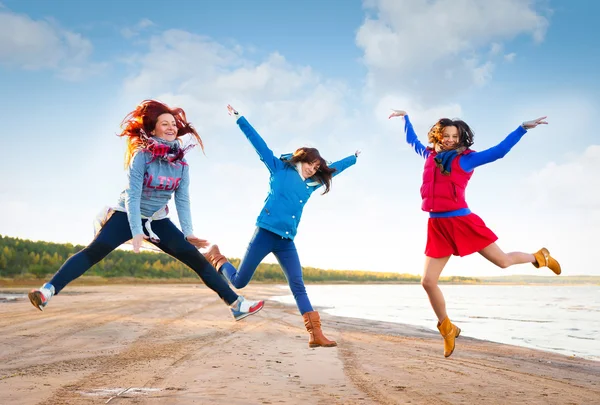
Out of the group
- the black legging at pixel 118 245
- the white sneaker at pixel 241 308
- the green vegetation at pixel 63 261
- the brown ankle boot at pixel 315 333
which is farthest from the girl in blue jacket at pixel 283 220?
the green vegetation at pixel 63 261

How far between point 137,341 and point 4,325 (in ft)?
12.4

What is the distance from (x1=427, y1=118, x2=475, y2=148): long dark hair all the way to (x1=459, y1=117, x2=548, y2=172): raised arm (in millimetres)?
239

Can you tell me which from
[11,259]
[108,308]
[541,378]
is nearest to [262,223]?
[541,378]

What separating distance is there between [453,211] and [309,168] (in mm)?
1616

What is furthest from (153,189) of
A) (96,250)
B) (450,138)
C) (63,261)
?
(63,261)

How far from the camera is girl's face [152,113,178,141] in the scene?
5.37 metres

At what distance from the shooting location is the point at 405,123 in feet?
21.9

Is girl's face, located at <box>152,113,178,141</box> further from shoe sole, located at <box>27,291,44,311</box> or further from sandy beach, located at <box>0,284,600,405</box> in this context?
sandy beach, located at <box>0,284,600,405</box>

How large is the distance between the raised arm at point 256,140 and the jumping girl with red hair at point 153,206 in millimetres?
592

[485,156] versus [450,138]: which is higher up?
[450,138]

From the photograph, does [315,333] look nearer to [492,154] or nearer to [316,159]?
[316,159]

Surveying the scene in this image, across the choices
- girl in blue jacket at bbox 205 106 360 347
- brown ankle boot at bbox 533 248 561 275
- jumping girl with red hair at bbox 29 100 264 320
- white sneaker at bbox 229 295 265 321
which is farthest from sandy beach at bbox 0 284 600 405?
brown ankle boot at bbox 533 248 561 275

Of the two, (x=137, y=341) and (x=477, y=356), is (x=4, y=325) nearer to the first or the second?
(x=137, y=341)

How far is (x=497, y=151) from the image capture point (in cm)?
561
